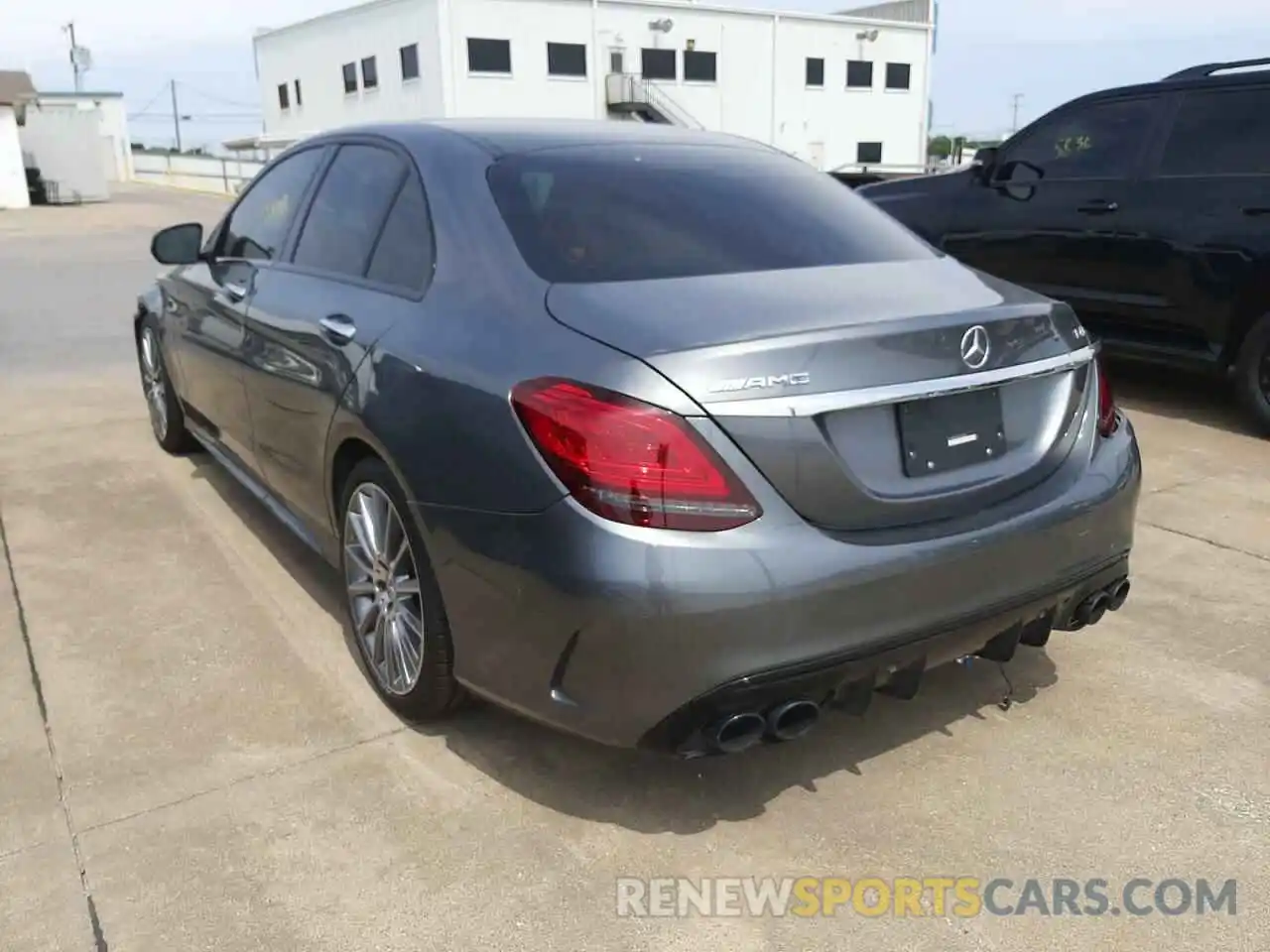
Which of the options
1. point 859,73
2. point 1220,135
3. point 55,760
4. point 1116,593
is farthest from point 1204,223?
point 859,73

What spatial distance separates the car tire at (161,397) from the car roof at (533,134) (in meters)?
2.12

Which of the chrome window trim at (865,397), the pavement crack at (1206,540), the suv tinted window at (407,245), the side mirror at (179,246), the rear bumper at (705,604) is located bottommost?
the pavement crack at (1206,540)

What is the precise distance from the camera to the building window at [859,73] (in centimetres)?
5153

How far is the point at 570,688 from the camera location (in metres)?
2.37

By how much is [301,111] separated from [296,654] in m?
53.0

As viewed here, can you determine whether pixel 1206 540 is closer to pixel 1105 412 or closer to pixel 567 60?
pixel 1105 412

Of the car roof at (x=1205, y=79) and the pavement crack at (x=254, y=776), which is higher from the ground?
the car roof at (x=1205, y=79)

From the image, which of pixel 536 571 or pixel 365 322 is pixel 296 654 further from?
pixel 536 571

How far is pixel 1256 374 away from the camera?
564 centimetres

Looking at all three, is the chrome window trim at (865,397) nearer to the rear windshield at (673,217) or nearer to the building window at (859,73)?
the rear windshield at (673,217)

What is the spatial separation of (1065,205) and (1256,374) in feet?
4.92

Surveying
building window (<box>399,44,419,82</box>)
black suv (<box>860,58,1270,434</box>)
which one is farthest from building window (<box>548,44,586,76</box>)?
black suv (<box>860,58,1270,434</box>)

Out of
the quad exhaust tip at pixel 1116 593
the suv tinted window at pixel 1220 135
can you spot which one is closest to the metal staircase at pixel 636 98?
the suv tinted window at pixel 1220 135

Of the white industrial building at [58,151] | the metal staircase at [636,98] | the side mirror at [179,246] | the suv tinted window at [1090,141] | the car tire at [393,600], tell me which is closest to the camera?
the car tire at [393,600]
